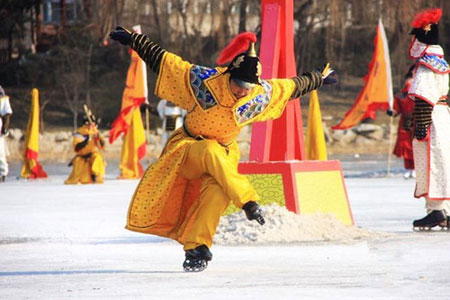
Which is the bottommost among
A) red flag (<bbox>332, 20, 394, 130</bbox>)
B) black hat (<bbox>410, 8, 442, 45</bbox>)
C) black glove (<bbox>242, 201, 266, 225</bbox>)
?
red flag (<bbox>332, 20, 394, 130</bbox>)

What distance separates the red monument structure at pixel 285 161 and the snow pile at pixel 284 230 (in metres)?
0.15

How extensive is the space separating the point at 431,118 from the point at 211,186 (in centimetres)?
319

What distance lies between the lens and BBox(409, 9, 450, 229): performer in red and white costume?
9578 mm

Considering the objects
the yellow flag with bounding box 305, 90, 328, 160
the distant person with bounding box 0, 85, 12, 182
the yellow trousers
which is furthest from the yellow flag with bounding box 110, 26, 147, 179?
the yellow trousers

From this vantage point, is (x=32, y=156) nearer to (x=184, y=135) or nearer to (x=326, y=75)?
(x=326, y=75)

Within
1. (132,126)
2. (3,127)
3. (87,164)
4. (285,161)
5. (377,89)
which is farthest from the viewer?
(132,126)

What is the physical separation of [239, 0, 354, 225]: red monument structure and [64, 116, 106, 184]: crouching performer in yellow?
356 inches

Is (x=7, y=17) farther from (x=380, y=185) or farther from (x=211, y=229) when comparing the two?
(x=211, y=229)

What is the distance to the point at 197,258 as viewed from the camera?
6.93m

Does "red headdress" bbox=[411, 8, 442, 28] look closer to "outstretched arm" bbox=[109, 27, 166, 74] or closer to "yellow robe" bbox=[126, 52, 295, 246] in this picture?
"yellow robe" bbox=[126, 52, 295, 246]

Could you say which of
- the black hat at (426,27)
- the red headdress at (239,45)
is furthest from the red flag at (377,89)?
the red headdress at (239,45)

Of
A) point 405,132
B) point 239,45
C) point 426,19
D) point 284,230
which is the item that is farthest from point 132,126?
point 239,45

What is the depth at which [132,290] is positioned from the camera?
6.19m

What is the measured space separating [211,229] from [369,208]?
5515 mm
